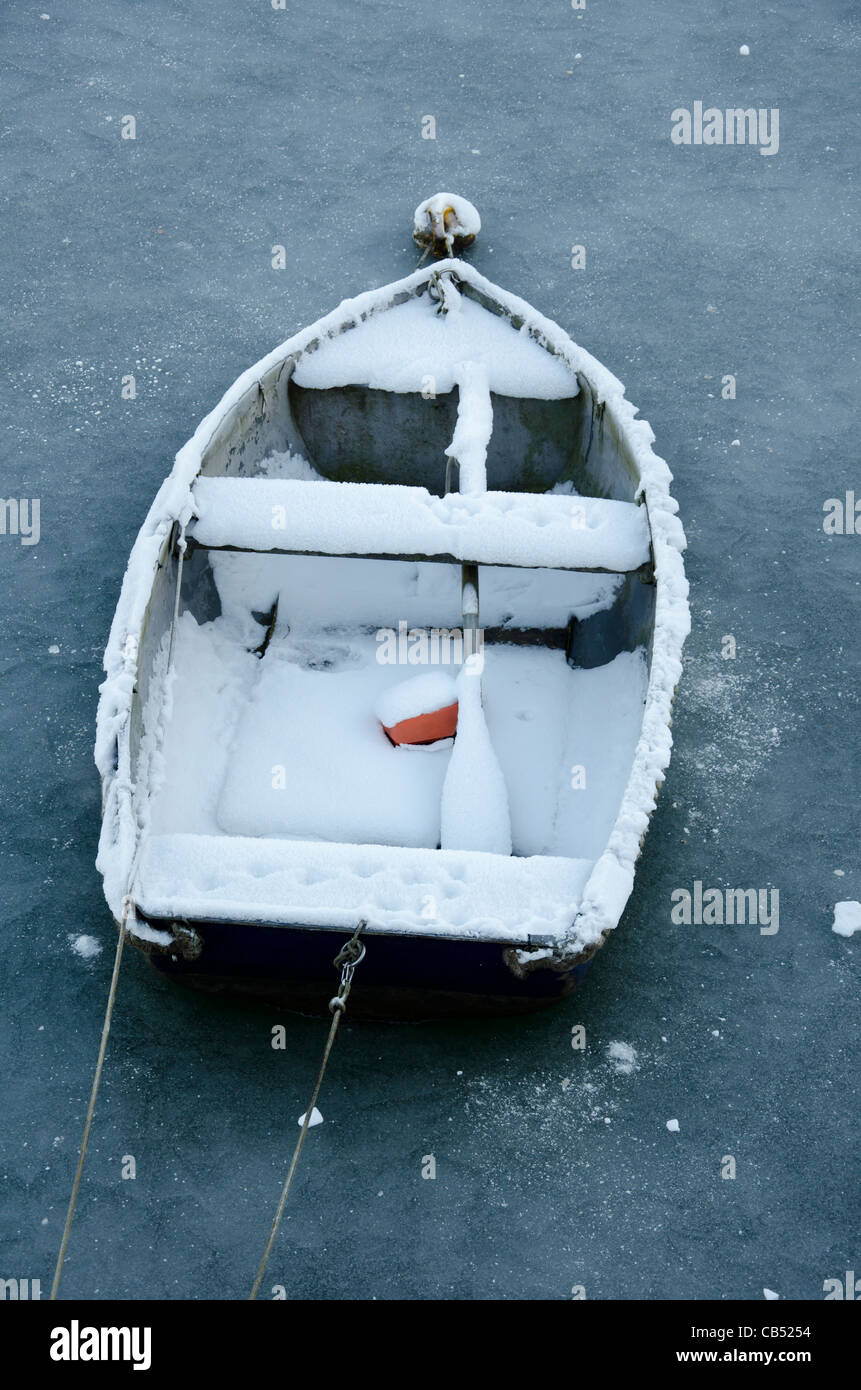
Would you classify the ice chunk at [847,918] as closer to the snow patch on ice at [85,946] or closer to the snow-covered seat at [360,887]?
the snow-covered seat at [360,887]

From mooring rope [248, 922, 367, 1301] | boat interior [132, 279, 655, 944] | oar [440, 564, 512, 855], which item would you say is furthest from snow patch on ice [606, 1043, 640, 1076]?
mooring rope [248, 922, 367, 1301]

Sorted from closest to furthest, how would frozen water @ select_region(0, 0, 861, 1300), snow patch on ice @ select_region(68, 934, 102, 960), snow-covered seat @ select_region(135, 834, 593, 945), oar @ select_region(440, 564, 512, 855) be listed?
1. snow-covered seat @ select_region(135, 834, 593, 945)
2. frozen water @ select_region(0, 0, 861, 1300)
3. oar @ select_region(440, 564, 512, 855)
4. snow patch on ice @ select_region(68, 934, 102, 960)

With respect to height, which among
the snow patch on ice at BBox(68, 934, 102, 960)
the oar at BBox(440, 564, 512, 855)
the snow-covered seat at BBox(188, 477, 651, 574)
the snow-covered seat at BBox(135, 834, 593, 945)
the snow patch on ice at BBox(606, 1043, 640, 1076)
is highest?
the snow-covered seat at BBox(188, 477, 651, 574)

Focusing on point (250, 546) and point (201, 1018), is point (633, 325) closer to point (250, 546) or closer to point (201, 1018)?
point (250, 546)

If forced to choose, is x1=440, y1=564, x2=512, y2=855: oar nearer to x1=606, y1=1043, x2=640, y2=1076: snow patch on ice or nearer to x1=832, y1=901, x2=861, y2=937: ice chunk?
x1=606, y1=1043, x2=640, y2=1076: snow patch on ice

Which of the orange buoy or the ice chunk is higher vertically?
the orange buoy

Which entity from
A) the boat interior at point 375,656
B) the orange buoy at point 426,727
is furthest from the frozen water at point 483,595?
the orange buoy at point 426,727

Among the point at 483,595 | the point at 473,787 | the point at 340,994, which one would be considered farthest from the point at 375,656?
the point at 340,994
